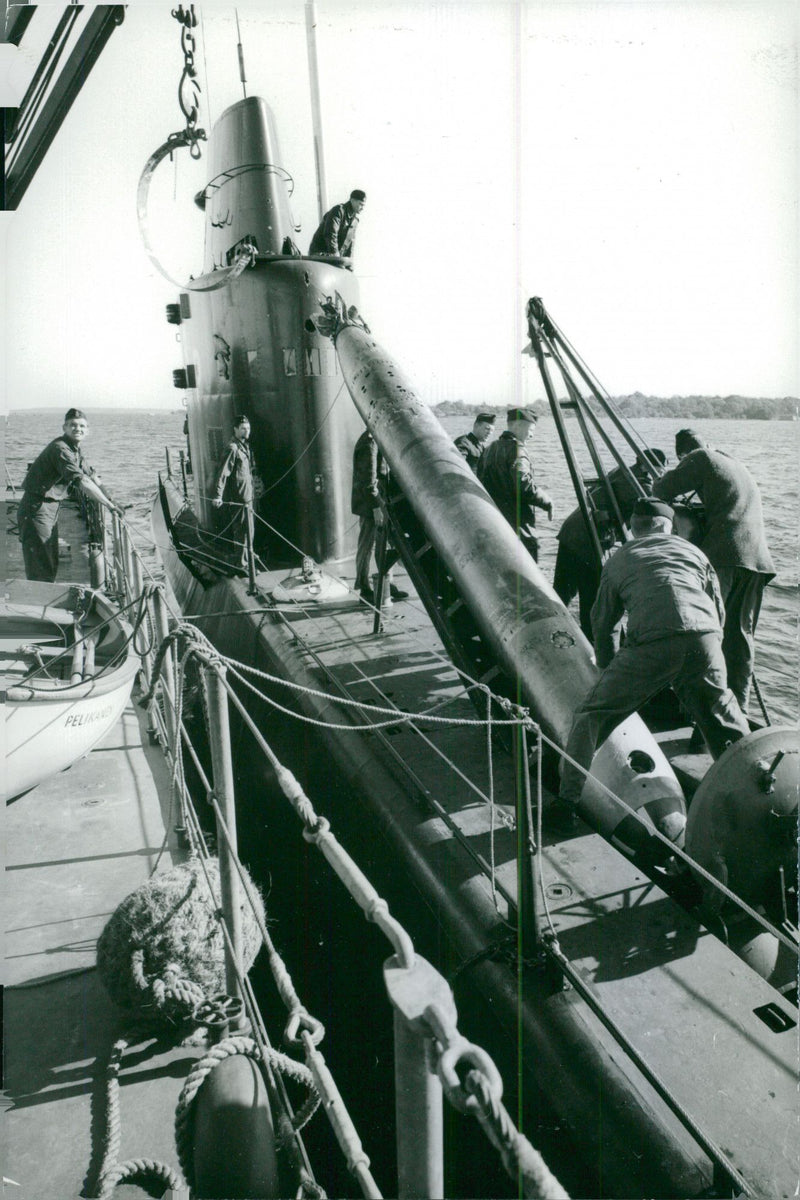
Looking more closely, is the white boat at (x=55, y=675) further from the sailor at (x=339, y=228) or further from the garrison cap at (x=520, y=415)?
the sailor at (x=339, y=228)

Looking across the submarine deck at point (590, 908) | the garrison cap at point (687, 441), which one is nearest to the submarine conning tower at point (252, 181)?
the garrison cap at point (687, 441)

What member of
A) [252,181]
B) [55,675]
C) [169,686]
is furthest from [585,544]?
[252,181]

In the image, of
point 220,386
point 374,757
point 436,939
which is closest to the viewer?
point 436,939

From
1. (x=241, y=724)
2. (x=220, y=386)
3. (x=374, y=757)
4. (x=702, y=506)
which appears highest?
(x=220, y=386)

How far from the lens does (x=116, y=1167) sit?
2.72 m

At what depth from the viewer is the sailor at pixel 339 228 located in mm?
9719

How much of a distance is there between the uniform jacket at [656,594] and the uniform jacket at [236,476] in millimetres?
5020

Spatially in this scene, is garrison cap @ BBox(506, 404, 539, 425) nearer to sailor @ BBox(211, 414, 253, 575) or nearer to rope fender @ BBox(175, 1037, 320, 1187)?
sailor @ BBox(211, 414, 253, 575)

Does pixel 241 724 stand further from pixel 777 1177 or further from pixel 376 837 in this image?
pixel 777 1177

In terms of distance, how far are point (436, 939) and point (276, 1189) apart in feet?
5.40

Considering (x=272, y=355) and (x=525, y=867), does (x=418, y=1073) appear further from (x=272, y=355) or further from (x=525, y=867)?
(x=272, y=355)

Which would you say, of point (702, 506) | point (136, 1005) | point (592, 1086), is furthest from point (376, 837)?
point (702, 506)

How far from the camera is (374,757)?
5.45 m

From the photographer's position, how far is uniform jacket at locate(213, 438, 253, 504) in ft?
29.3
